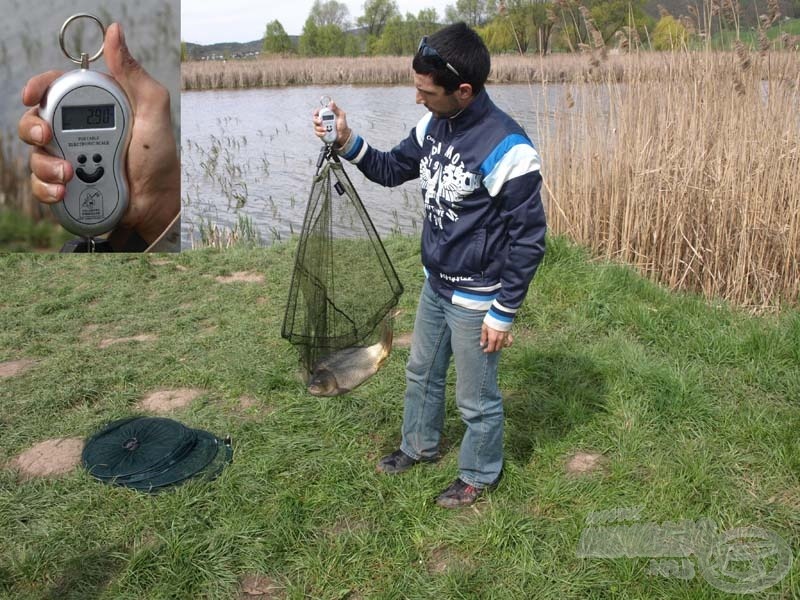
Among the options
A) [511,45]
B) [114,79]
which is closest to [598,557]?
[114,79]

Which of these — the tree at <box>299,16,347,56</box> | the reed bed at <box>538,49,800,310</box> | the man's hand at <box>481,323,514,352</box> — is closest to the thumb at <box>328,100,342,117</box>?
the man's hand at <box>481,323,514,352</box>

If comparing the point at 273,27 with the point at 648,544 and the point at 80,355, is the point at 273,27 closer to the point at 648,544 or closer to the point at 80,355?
the point at 80,355

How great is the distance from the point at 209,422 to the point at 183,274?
2.61 meters

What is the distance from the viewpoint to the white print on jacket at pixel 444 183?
242cm

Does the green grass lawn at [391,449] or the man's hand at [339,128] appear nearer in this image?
the green grass lawn at [391,449]

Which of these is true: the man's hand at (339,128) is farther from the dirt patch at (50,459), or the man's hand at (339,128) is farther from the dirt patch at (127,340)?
the dirt patch at (127,340)

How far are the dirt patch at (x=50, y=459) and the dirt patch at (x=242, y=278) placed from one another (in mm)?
→ 2507

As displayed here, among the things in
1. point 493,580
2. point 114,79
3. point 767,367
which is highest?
point 114,79

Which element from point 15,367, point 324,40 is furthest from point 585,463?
point 324,40

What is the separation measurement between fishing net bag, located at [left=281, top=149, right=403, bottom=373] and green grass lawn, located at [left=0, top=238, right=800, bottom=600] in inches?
21.5

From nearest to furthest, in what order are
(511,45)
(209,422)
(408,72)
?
(209,422)
(511,45)
(408,72)

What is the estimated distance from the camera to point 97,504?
2.83m

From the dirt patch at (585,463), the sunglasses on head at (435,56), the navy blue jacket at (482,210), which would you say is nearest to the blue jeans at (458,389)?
the navy blue jacket at (482,210)

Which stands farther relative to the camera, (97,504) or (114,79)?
(97,504)
